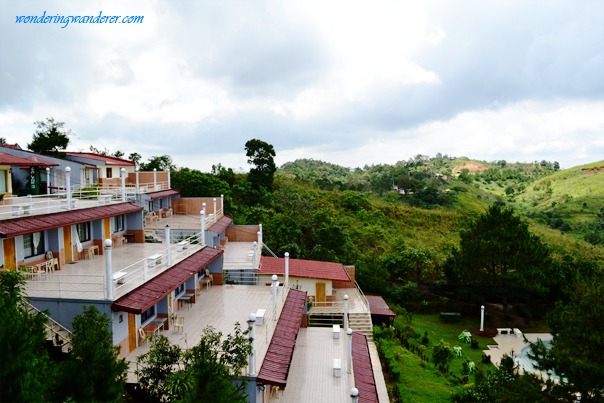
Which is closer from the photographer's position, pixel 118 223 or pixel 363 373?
pixel 363 373

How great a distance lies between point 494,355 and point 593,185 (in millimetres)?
83311

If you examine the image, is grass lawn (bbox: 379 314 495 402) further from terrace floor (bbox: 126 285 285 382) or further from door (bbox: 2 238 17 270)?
door (bbox: 2 238 17 270)

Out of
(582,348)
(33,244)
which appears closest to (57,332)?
(33,244)

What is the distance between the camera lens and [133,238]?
2036 centimetres

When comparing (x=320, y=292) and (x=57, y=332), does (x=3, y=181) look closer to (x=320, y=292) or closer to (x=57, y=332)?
(x=57, y=332)

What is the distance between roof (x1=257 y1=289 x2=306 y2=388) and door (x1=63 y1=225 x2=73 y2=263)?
7.65 m

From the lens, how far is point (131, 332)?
472 inches

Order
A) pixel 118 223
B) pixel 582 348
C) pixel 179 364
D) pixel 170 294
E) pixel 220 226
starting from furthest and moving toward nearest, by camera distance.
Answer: pixel 220 226, pixel 118 223, pixel 170 294, pixel 582 348, pixel 179 364

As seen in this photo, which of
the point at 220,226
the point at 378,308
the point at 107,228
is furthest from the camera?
the point at 378,308

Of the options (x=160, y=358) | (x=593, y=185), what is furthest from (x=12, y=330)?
(x=593, y=185)

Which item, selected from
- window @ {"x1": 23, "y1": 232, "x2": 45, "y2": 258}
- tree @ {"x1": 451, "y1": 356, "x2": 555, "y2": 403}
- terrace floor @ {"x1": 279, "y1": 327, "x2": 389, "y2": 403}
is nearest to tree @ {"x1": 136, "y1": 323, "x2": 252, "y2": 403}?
terrace floor @ {"x1": 279, "y1": 327, "x2": 389, "y2": 403}

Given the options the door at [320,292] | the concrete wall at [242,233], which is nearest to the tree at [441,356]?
the door at [320,292]

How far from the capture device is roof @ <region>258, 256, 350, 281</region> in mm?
23562

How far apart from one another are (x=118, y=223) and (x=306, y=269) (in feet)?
34.5
